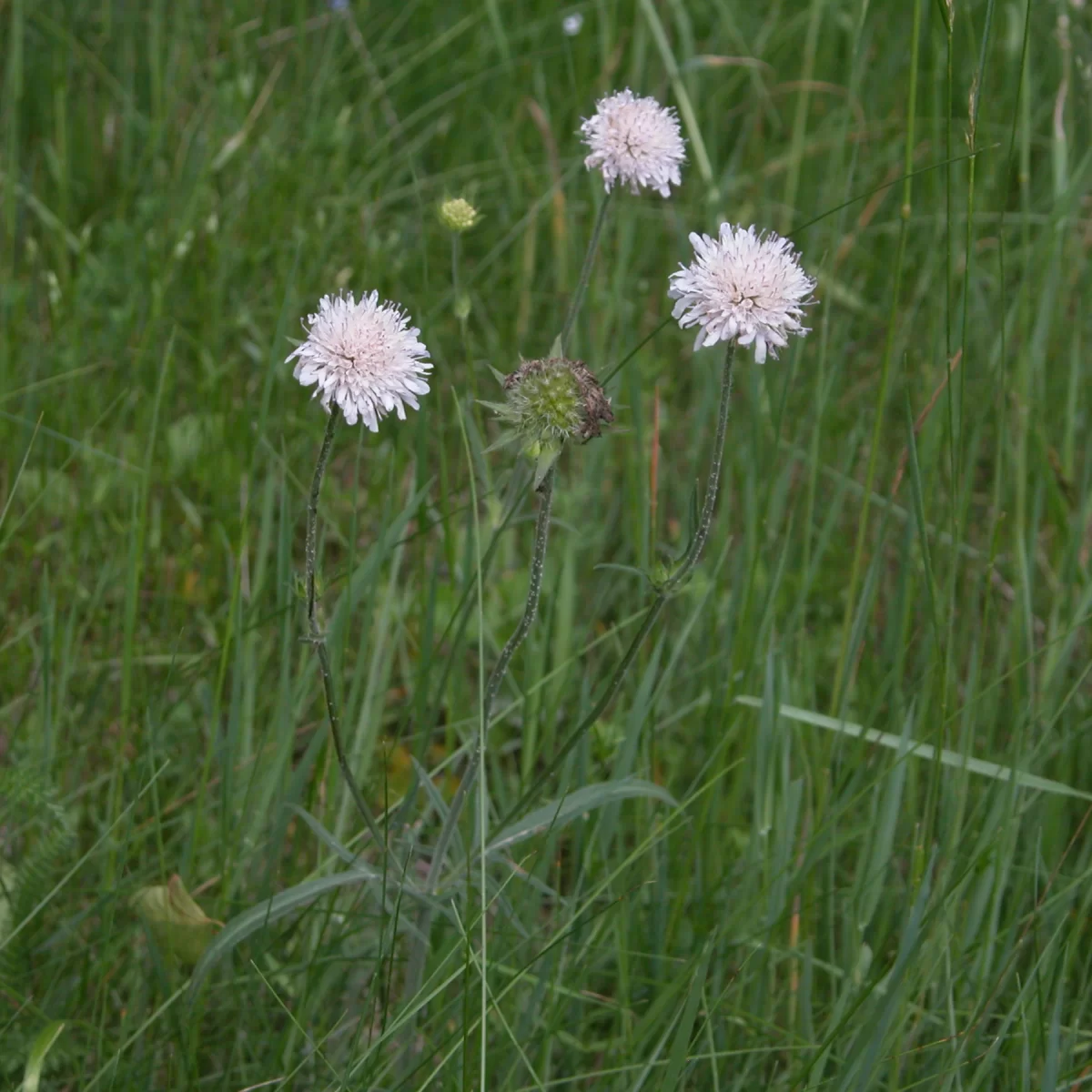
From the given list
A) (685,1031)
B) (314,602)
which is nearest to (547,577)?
(314,602)

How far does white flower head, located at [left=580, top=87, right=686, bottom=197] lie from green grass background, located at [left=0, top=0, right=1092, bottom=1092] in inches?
A: 11.7

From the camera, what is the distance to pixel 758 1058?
163 cm

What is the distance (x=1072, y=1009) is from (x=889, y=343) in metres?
0.95

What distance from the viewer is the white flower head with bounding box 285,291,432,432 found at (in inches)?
53.1

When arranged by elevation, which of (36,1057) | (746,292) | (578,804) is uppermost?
(746,292)

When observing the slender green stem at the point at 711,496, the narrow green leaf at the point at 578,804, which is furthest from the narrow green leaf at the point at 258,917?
the slender green stem at the point at 711,496

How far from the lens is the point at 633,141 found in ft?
5.63

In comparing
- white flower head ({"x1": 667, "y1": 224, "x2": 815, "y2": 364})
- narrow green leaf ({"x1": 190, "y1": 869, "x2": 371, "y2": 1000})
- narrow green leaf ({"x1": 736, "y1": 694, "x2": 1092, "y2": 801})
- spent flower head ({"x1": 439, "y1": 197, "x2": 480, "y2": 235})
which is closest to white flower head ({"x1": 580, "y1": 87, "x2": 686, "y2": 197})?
spent flower head ({"x1": 439, "y1": 197, "x2": 480, "y2": 235})

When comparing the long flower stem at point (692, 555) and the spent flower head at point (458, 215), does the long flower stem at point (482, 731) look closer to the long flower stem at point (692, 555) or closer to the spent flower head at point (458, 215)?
the long flower stem at point (692, 555)

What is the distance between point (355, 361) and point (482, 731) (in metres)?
0.42

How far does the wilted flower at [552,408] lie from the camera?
1357 mm

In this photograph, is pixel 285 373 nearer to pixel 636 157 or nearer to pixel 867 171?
pixel 636 157

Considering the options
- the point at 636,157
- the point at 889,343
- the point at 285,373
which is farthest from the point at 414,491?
the point at 285,373

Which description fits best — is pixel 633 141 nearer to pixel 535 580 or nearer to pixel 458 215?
pixel 458 215
